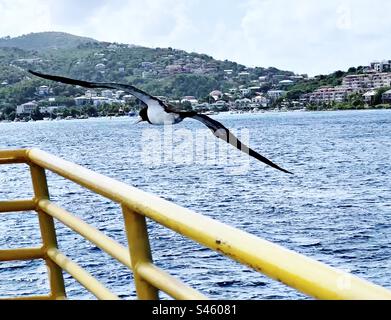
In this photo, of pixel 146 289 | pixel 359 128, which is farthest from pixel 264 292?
pixel 359 128

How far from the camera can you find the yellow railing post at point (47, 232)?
271cm

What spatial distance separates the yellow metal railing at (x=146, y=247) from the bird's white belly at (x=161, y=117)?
466 millimetres

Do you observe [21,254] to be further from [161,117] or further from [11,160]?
[161,117]

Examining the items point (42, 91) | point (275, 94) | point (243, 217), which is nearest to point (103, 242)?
point (243, 217)

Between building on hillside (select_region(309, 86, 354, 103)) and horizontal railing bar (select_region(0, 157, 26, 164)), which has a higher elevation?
horizontal railing bar (select_region(0, 157, 26, 164))

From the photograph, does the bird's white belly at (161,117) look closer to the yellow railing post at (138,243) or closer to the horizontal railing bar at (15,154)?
the horizontal railing bar at (15,154)

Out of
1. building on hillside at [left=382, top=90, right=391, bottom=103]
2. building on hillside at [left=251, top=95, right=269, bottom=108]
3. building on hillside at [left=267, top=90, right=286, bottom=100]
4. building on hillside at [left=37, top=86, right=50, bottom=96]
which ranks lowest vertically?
building on hillside at [left=382, top=90, right=391, bottom=103]

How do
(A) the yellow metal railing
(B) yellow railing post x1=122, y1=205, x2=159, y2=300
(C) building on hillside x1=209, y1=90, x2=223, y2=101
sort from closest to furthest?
1. (A) the yellow metal railing
2. (B) yellow railing post x1=122, y1=205, x2=159, y2=300
3. (C) building on hillside x1=209, y1=90, x2=223, y2=101

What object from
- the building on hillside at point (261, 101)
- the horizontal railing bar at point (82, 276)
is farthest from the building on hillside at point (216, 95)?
the building on hillside at point (261, 101)

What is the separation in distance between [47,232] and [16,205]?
14 centimetres

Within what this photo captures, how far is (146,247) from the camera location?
1623 millimetres

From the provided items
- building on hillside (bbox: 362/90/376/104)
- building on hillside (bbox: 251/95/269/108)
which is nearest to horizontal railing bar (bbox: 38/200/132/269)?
building on hillside (bbox: 251/95/269/108)

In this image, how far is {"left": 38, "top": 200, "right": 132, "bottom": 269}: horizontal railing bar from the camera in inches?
69.1

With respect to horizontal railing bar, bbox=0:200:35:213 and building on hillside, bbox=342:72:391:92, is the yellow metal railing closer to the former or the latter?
horizontal railing bar, bbox=0:200:35:213
